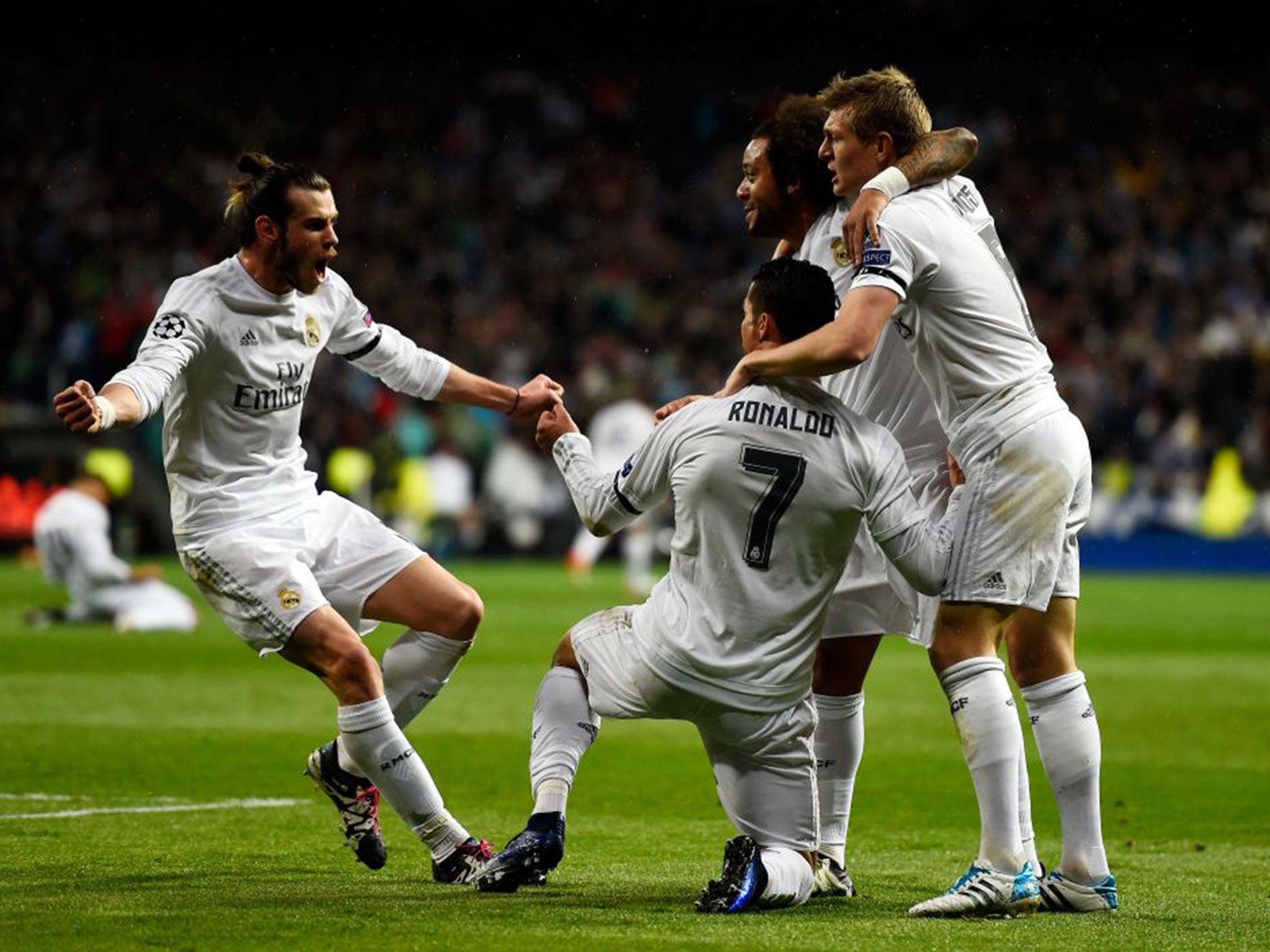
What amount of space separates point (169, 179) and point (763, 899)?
2783 centimetres

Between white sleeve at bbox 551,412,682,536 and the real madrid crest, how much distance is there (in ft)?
3.07

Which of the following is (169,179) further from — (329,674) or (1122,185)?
(329,674)

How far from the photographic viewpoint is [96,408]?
18.1 feet

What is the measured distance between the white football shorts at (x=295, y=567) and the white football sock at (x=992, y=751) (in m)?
2.01

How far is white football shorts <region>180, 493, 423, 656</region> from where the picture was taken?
20.1ft

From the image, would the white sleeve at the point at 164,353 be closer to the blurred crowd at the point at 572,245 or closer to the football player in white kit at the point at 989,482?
the football player in white kit at the point at 989,482

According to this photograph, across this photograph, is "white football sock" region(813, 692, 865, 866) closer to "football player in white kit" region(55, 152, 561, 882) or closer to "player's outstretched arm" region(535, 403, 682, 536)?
"player's outstretched arm" region(535, 403, 682, 536)

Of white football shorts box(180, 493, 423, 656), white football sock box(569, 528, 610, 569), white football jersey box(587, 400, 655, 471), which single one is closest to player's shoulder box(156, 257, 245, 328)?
white football shorts box(180, 493, 423, 656)

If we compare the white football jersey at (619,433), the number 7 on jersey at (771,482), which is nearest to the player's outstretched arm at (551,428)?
the number 7 on jersey at (771,482)

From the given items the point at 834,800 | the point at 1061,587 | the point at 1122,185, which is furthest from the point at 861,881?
the point at 1122,185

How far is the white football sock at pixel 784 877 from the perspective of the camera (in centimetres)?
545

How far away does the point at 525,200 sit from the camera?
3212cm

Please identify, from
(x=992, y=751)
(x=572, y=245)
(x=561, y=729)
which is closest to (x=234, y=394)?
(x=561, y=729)

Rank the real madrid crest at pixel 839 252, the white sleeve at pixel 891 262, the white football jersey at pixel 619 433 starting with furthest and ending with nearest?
the white football jersey at pixel 619 433 → the real madrid crest at pixel 839 252 → the white sleeve at pixel 891 262
